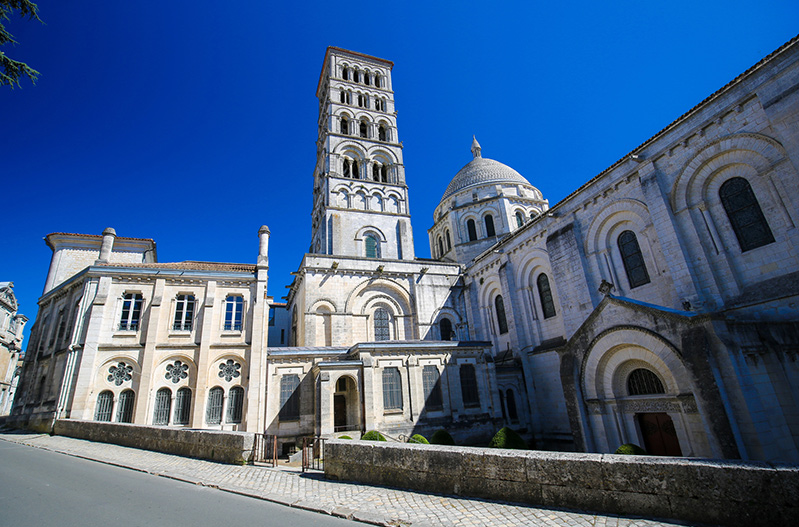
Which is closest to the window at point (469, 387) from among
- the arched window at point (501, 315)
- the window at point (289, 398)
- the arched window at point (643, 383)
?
the arched window at point (501, 315)

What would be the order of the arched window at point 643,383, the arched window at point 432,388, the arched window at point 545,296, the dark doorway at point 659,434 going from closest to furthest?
the dark doorway at point 659,434, the arched window at point 643,383, the arched window at point 432,388, the arched window at point 545,296

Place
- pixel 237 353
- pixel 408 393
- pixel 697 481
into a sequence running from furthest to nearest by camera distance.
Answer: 1. pixel 237 353
2. pixel 408 393
3. pixel 697 481

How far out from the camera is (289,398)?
2039 cm

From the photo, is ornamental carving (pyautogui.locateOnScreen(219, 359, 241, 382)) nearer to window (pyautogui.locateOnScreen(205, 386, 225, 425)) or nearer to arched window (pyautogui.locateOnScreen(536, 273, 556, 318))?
window (pyautogui.locateOnScreen(205, 386, 225, 425))

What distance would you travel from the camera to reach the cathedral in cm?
1180

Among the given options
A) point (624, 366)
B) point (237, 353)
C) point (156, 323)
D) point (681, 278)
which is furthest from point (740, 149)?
point (156, 323)

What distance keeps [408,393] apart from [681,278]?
13349mm

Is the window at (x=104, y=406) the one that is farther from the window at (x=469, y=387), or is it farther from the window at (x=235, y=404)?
the window at (x=469, y=387)

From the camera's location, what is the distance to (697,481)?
15.7 ft

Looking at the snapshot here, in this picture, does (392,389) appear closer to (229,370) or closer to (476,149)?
(229,370)

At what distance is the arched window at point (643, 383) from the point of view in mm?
13299

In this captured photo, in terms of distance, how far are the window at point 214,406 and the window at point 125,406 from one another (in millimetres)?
3590

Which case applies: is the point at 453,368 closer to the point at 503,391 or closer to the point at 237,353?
the point at 503,391

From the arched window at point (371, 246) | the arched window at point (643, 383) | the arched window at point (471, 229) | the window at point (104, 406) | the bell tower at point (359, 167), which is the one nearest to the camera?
the arched window at point (643, 383)
